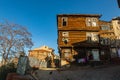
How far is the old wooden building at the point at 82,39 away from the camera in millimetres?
32375

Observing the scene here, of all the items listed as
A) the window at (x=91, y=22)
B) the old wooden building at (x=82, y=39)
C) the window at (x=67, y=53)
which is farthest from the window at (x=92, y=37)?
the window at (x=67, y=53)

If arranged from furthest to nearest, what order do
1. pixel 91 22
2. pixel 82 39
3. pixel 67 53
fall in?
pixel 91 22, pixel 82 39, pixel 67 53

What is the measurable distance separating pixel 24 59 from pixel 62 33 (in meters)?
11.6

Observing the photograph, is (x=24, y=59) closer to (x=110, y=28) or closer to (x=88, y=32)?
(x=88, y=32)

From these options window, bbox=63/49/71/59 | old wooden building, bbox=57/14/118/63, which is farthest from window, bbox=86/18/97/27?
window, bbox=63/49/71/59

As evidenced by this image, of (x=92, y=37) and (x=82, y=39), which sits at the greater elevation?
(x=92, y=37)

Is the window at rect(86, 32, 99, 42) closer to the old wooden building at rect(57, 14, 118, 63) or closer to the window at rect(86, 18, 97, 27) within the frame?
the old wooden building at rect(57, 14, 118, 63)

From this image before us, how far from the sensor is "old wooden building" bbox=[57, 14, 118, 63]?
106 ft

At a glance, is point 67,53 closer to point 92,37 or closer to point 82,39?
point 82,39

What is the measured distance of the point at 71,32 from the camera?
112ft

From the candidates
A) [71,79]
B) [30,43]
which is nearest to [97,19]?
[30,43]

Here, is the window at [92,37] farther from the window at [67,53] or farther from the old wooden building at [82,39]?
the window at [67,53]

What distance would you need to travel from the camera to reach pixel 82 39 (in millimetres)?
33469

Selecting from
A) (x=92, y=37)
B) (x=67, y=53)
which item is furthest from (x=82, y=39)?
(x=67, y=53)
